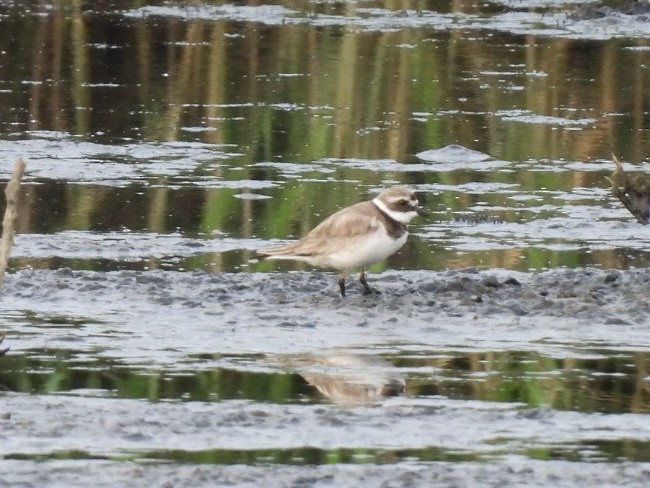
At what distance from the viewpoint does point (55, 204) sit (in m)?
11.9

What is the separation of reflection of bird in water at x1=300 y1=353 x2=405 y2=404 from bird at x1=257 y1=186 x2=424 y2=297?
4.19 feet

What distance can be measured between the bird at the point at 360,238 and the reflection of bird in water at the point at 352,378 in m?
1.28

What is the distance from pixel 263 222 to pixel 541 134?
4.18 meters

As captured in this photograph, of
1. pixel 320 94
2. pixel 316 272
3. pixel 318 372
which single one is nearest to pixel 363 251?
pixel 316 272

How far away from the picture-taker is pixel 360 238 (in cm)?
909

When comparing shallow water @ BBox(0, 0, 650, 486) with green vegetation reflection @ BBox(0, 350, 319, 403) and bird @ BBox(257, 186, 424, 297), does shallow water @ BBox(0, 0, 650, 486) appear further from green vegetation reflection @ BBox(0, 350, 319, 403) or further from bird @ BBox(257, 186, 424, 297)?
bird @ BBox(257, 186, 424, 297)

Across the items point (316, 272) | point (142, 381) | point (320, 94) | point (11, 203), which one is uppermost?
point (11, 203)

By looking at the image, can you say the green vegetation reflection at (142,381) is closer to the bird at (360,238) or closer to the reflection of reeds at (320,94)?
the bird at (360,238)

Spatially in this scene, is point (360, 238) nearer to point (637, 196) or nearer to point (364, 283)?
point (364, 283)

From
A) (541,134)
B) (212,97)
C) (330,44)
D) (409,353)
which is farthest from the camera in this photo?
(330,44)

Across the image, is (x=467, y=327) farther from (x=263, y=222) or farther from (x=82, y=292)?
(x=263, y=222)

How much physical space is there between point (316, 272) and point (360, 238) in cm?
111

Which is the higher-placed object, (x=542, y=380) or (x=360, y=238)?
(x=360, y=238)

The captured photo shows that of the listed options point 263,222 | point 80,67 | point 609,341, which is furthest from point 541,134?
point 609,341
